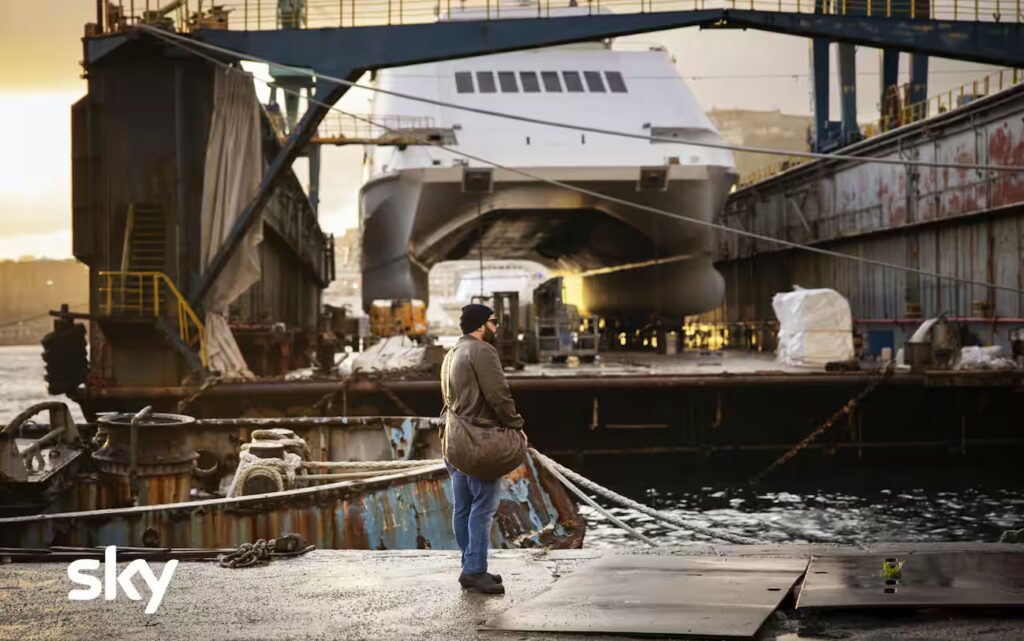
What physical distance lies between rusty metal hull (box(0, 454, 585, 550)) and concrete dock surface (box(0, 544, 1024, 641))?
5.55ft

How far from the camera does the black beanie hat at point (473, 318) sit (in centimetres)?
614

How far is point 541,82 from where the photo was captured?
30281mm

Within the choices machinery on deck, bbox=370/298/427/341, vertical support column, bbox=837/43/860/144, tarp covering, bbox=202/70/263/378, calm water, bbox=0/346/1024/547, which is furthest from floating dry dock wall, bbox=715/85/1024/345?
tarp covering, bbox=202/70/263/378

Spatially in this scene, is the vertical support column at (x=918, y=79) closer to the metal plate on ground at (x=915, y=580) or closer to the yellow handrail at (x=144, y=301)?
the yellow handrail at (x=144, y=301)

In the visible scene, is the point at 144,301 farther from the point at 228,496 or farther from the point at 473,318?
the point at 473,318

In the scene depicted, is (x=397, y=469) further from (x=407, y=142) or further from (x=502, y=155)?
(x=502, y=155)

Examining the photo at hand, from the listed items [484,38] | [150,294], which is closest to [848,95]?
[484,38]

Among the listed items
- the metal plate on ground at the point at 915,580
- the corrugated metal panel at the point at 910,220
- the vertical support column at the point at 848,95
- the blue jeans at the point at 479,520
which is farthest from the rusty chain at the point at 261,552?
the vertical support column at the point at 848,95

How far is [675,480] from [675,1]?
27.8 ft

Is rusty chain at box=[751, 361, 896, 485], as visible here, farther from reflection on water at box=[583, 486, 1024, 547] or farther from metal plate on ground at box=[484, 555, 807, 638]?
metal plate on ground at box=[484, 555, 807, 638]

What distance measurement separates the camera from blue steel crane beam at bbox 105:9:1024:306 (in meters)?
18.3

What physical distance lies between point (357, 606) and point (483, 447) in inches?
43.2

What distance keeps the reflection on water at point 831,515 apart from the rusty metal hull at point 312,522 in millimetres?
4268

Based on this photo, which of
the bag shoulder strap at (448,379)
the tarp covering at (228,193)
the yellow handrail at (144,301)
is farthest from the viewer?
the tarp covering at (228,193)
